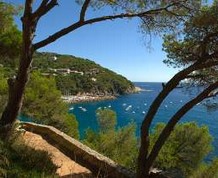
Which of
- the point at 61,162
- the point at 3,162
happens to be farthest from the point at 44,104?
the point at 3,162

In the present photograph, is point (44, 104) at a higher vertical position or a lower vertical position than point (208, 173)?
higher

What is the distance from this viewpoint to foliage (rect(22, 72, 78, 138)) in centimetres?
2712

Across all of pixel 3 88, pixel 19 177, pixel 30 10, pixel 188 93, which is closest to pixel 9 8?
pixel 30 10

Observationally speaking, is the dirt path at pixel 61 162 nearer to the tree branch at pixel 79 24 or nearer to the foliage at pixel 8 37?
the tree branch at pixel 79 24

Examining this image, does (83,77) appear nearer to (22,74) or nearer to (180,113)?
(22,74)

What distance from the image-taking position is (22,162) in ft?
20.2

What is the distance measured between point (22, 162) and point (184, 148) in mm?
24591

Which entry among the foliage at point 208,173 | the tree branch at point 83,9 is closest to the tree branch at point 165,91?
the tree branch at point 83,9

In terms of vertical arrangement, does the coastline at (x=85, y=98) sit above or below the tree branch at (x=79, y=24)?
below

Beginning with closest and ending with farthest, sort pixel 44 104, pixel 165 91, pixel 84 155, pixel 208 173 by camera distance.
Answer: pixel 165 91 < pixel 84 155 < pixel 208 173 < pixel 44 104

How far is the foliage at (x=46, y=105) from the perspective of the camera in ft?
89.0

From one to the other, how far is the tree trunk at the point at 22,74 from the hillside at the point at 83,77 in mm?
112850

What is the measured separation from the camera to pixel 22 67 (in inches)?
328

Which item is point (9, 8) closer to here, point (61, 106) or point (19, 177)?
point (19, 177)
